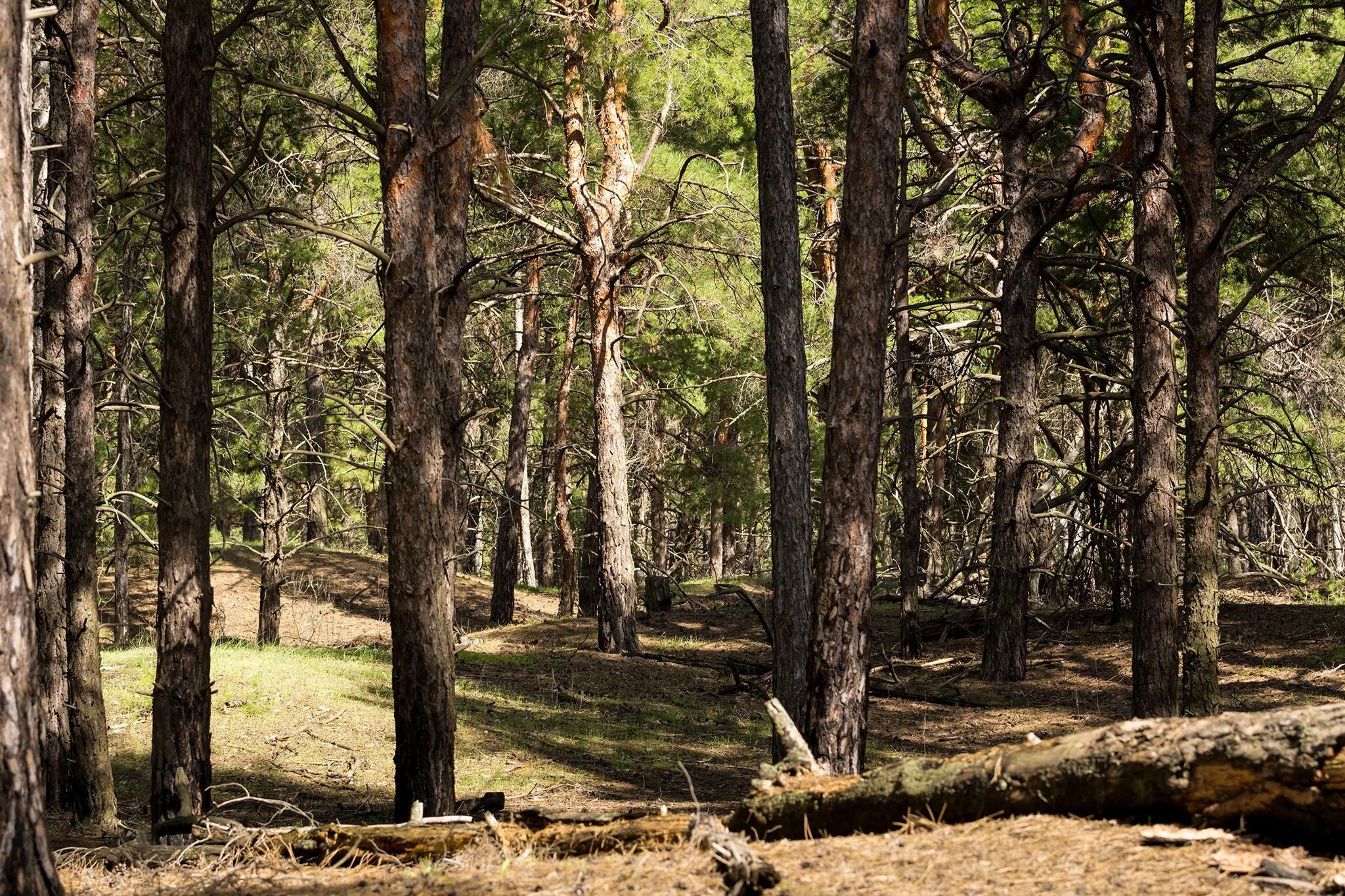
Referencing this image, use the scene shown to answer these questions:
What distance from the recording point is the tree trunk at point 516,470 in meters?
21.8

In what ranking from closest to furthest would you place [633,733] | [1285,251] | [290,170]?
1. [633,733]
2. [1285,251]
3. [290,170]

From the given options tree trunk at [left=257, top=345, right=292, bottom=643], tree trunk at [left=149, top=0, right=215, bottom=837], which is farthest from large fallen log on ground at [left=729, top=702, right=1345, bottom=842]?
tree trunk at [left=257, top=345, right=292, bottom=643]

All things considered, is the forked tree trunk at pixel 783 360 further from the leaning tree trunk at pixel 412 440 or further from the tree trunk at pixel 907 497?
the tree trunk at pixel 907 497

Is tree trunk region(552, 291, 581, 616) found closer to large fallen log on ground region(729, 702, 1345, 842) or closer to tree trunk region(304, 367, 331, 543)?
tree trunk region(304, 367, 331, 543)

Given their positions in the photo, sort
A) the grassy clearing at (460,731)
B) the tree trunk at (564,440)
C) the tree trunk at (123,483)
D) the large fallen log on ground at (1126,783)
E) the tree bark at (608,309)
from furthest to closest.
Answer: the tree trunk at (564,440)
the tree bark at (608,309)
the tree trunk at (123,483)
the grassy clearing at (460,731)
the large fallen log on ground at (1126,783)

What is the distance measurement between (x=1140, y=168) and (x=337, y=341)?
11525 mm

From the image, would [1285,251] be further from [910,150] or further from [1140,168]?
[910,150]

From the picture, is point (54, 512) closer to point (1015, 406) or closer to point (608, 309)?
point (608, 309)

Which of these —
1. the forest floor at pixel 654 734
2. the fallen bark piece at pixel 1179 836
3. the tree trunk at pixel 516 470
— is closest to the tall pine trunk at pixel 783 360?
the forest floor at pixel 654 734

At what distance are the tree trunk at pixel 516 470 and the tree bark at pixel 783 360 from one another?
11.8 m

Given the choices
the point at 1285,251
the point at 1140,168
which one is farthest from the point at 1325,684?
the point at 1140,168

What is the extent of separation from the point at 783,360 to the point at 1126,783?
19.3ft

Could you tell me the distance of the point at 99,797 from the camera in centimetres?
873

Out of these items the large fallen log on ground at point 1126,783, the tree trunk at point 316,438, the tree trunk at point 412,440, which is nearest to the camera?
the large fallen log on ground at point 1126,783
